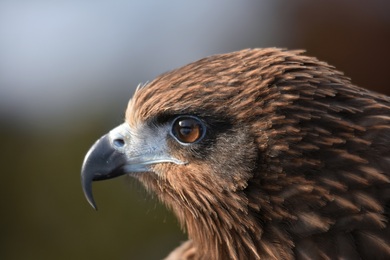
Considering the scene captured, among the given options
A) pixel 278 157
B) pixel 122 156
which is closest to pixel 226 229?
pixel 278 157

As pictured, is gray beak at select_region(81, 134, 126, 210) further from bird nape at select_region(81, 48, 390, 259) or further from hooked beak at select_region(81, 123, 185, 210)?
bird nape at select_region(81, 48, 390, 259)

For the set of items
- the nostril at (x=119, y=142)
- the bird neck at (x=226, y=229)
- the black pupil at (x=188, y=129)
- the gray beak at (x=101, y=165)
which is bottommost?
the bird neck at (x=226, y=229)

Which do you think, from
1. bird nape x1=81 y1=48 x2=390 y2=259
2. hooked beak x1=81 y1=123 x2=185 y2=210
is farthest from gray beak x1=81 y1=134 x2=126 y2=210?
bird nape x1=81 y1=48 x2=390 y2=259

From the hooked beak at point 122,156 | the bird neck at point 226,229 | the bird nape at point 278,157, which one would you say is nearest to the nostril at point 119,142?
the hooked beak at point 122,156

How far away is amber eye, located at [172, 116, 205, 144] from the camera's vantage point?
9.59 feet

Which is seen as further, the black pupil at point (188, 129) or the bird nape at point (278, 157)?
the black pupil at point (188, 129)

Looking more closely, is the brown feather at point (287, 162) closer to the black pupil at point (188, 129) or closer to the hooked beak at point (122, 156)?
the black pupil at point (188, 129)

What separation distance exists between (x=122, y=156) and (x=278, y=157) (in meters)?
0.82

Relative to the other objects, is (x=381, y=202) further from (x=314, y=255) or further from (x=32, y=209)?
(x=32, y=209)

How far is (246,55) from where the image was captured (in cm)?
303

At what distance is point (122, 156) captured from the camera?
3221mm

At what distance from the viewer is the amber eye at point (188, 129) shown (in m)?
2.92

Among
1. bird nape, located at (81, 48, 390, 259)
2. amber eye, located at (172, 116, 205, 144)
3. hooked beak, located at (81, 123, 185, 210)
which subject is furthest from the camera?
hooked beak, located at (81, 123, 185, 210)

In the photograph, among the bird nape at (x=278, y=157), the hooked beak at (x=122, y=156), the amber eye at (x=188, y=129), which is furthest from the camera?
the hooked beak at (x=122, y=156)
